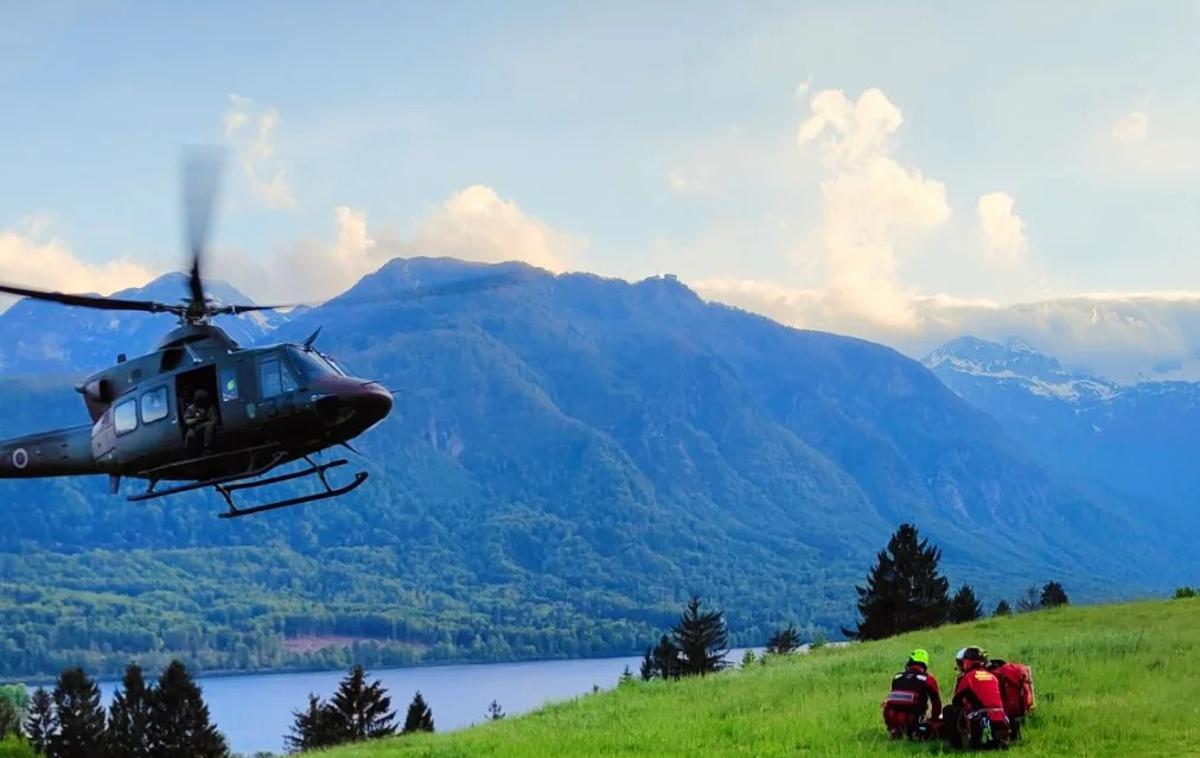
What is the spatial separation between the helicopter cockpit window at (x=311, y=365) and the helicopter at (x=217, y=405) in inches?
0.9

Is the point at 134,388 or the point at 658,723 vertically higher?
the point at 134,388

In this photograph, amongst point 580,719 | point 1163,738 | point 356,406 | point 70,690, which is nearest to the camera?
point 1163,738

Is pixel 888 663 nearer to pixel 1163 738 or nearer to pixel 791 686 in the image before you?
pixel 791 686

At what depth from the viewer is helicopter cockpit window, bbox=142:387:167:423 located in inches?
1277

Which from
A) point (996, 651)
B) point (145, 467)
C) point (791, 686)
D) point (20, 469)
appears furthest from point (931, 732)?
point (20, 469)

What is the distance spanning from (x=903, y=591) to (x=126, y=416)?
7233cm

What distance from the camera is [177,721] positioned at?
10369cm

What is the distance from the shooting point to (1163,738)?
2762cm

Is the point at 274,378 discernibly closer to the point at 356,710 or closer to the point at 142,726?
the point at 356,710

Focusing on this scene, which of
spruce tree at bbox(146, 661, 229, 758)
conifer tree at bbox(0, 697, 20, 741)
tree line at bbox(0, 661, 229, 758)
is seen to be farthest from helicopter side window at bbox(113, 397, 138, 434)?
conifer tree at bbox(0, 697, 20, 741)

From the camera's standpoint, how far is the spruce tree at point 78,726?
342 ft

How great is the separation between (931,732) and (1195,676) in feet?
29.7

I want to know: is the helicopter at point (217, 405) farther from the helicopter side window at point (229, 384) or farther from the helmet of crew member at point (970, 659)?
the helmet of crew member at point (970, 659)

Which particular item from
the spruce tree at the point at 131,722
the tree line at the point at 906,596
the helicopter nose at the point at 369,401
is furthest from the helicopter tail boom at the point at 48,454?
the spruce tree at the point at 131,722
